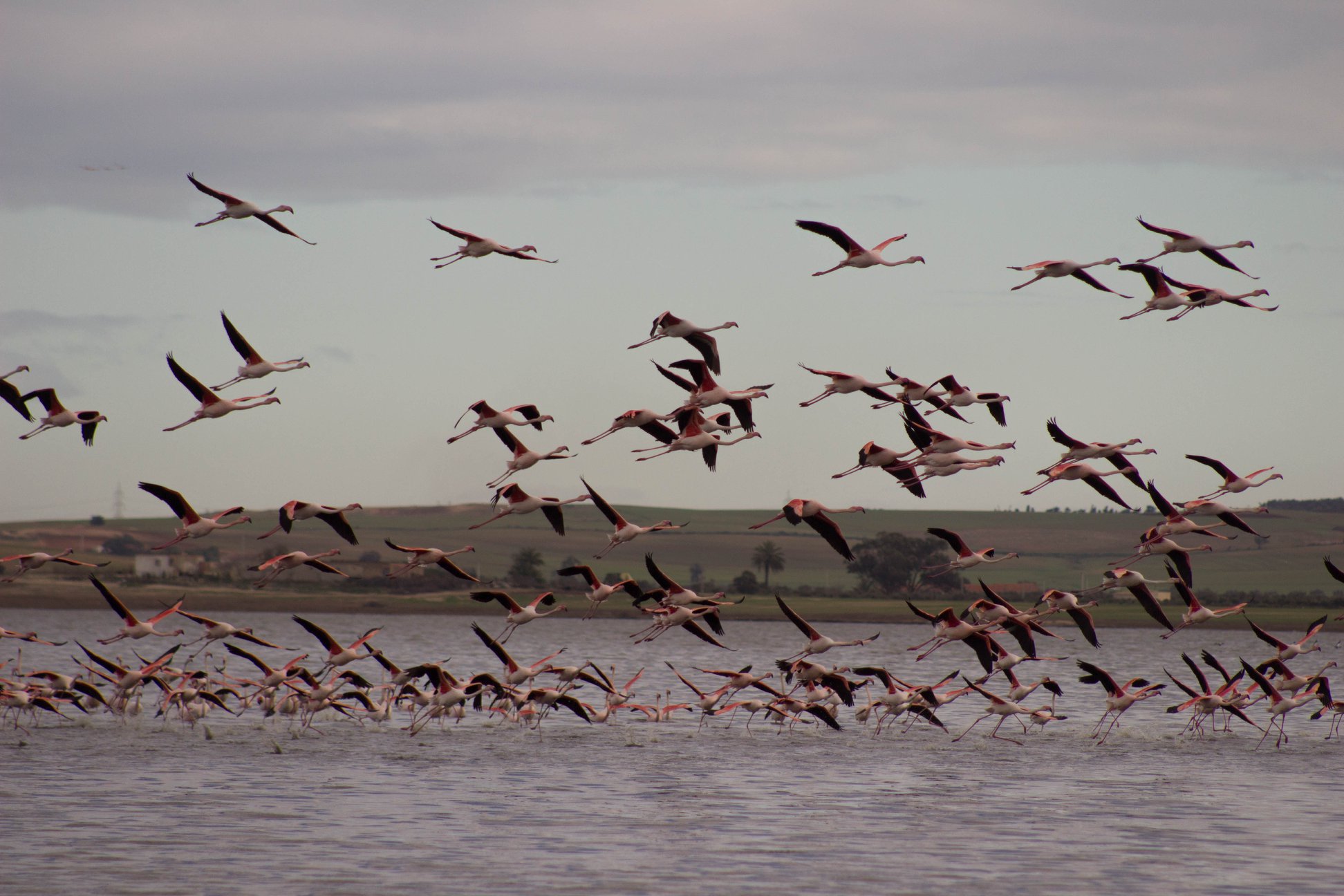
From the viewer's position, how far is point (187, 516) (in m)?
23.9

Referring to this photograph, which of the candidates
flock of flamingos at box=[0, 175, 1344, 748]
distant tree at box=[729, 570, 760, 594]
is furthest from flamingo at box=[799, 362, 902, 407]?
distant tree at box=[729, 570, 760, 594]

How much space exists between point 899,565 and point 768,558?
12.8 meters

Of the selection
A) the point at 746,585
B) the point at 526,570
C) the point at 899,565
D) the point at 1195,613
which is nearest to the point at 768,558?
the point at 746,585

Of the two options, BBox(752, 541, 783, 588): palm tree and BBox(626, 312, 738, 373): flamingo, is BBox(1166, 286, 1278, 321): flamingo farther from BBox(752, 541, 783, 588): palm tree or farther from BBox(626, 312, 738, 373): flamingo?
BBox(752, 541, 783, 588): palm tree

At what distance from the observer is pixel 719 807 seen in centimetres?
2570

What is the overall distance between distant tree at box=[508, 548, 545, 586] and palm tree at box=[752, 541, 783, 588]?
704 inches

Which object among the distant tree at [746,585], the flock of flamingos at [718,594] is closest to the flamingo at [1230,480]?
the flock of flamingos at [718,594]

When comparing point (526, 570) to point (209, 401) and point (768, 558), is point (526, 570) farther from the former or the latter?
point (209, 401)

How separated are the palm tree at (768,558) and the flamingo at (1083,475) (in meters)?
104

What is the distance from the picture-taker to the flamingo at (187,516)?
2262 centimetres

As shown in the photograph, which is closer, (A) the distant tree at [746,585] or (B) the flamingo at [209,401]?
(B) the flamingo at [209,401]

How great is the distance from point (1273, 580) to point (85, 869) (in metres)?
124

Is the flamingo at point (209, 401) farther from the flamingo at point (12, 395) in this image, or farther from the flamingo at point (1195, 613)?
the flamingo at point (1195, 613)

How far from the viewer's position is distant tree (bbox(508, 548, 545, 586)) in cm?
12769
